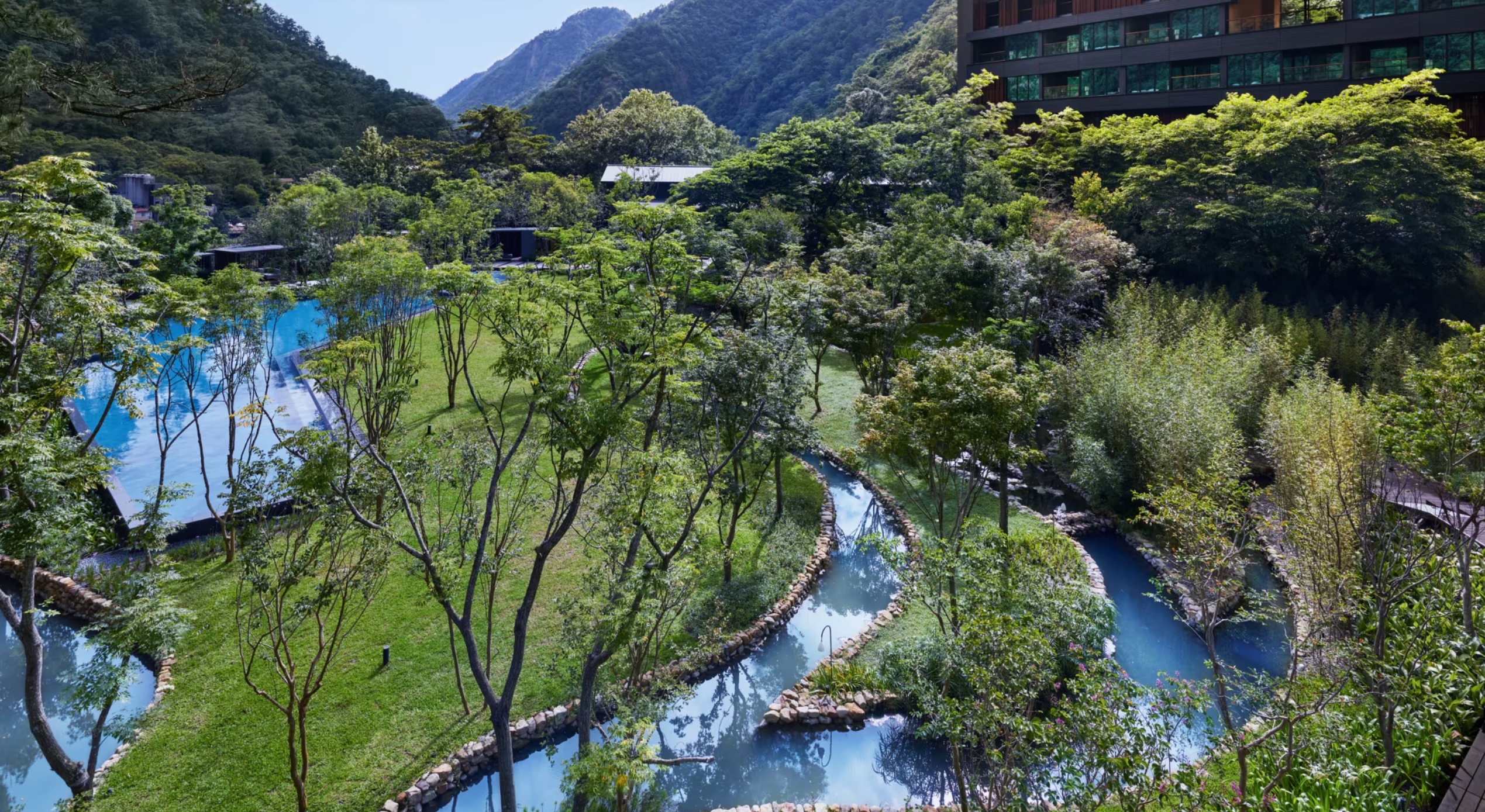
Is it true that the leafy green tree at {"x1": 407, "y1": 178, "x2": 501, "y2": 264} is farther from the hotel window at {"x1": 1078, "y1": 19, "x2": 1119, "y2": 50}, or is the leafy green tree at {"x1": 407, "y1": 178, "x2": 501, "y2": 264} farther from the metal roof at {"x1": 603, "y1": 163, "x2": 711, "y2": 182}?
the hotel window at {"x1": 1078, "y1": 19, "x2": 1119, "y2": 50}

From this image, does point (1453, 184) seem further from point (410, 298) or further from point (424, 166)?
point (424, 166)

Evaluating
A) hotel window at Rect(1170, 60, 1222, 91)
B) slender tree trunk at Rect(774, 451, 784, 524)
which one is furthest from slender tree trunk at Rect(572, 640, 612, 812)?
hotel window at Rect(1170, 60, 1222, 91)

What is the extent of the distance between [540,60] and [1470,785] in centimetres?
A: 15746

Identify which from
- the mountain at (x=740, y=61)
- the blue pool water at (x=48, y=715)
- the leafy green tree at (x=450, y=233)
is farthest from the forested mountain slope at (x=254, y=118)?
the blue pool water at (x=48, y=715)

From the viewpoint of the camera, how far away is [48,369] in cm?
685

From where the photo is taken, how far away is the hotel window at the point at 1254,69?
2280 centimetres

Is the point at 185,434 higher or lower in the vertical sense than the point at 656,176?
lower

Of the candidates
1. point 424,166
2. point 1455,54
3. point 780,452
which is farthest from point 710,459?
point 424,166

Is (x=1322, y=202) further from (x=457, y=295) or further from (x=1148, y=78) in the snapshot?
(x=457, y=295)

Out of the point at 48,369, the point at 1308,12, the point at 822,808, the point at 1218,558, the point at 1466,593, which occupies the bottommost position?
the point at 822,808

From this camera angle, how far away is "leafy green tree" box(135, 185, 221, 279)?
2477 cm

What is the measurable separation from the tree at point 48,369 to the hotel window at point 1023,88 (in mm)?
29446

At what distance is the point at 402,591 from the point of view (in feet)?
34.0

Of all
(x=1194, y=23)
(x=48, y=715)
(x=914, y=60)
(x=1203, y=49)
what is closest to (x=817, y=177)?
(x=1203, y=49)
